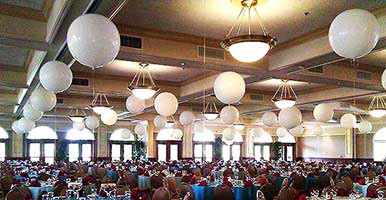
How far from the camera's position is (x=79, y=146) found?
23859mm

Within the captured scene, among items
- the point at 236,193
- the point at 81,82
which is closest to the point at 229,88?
the point at 236,193

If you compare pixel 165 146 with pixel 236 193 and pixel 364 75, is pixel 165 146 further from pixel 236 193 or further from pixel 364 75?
pixel 236 193

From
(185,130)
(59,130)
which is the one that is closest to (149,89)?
(185,130)

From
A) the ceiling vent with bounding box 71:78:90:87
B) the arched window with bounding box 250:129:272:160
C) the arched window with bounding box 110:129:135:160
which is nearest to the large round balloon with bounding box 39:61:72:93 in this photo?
the ceiling vent with bounding box 71:78:90:87

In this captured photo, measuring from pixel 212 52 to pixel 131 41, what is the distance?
178cm

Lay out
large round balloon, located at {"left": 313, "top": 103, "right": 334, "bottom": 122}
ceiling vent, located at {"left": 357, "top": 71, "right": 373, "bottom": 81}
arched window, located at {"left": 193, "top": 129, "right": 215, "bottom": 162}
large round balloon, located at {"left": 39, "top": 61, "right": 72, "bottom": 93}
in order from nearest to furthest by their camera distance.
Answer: large round balloon, located at {"left": 39, "top": 61, "right": 72, "bottom": 93} → large round balloon, located at {"left": 313, "top": 103, "right": 334, "bottom": 122} → ceiling vent, located at {"left": 357, "top": 71, "right": 373, "bottom": 81} → arched window, located at {"left": 193, "top": 129, "right": 215, "bottom": 162}

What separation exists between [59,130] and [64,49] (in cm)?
1730

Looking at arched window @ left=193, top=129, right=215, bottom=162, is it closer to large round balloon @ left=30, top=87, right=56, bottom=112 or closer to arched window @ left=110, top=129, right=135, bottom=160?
arched window @ left=110, top=129, right=135, bottom=160

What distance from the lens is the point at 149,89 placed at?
831 cm

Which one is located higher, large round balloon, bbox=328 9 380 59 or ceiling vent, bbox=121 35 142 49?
ceiling vent, bbox=121 35 142 49

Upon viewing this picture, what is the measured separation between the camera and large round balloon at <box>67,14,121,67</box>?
3.73 meters

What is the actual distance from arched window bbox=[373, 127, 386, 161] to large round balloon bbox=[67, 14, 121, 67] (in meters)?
22.2

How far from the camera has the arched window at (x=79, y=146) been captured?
23.8 m

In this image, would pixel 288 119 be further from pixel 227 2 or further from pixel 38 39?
pixel 38 39
